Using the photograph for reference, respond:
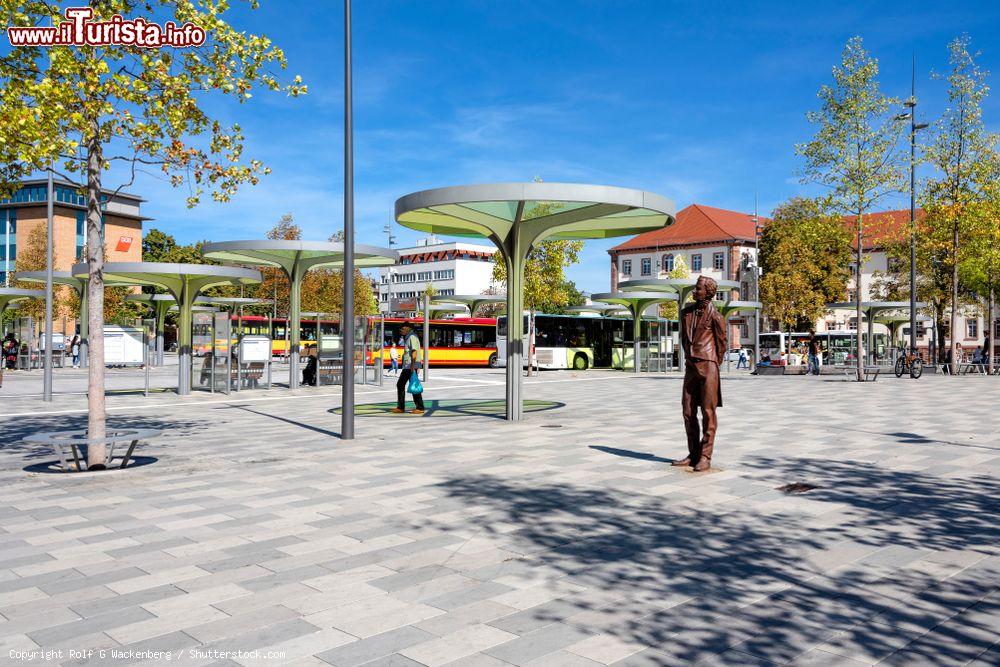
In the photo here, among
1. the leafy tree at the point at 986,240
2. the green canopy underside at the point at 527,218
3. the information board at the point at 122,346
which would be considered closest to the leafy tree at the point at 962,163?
the leafy tree at the point at 986,240

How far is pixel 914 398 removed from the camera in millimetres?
19625

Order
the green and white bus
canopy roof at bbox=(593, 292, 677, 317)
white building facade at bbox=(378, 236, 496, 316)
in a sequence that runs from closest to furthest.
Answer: canopy roof at bbox=(593, 292, 677, 317) < the green and white bus < white building facade at bbox=(378, 236, 496, 316)

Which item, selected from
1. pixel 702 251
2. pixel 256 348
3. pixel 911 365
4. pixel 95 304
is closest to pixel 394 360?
pixel 256 348

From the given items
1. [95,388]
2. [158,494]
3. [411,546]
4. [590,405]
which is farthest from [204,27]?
[590,405]

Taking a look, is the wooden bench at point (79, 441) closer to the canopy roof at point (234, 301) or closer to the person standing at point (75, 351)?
the canopy roof at point (234, 301)

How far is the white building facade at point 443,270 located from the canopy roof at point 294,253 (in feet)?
273

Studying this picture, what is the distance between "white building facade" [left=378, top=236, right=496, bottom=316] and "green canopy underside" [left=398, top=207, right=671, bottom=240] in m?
93.4

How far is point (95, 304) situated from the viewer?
30.0 feet

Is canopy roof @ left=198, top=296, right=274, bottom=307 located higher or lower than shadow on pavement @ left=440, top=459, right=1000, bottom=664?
higher

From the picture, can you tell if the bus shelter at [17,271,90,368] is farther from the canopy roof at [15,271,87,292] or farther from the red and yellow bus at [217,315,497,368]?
the red and yellow bus at [217,315,497,368]

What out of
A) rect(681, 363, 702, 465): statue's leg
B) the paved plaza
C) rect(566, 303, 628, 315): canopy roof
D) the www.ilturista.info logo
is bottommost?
the paved plaza

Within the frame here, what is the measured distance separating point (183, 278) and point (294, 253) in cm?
324

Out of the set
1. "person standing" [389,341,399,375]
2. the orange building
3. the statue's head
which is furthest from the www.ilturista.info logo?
the orange building

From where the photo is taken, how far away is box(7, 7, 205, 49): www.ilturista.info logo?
8.68 meters
